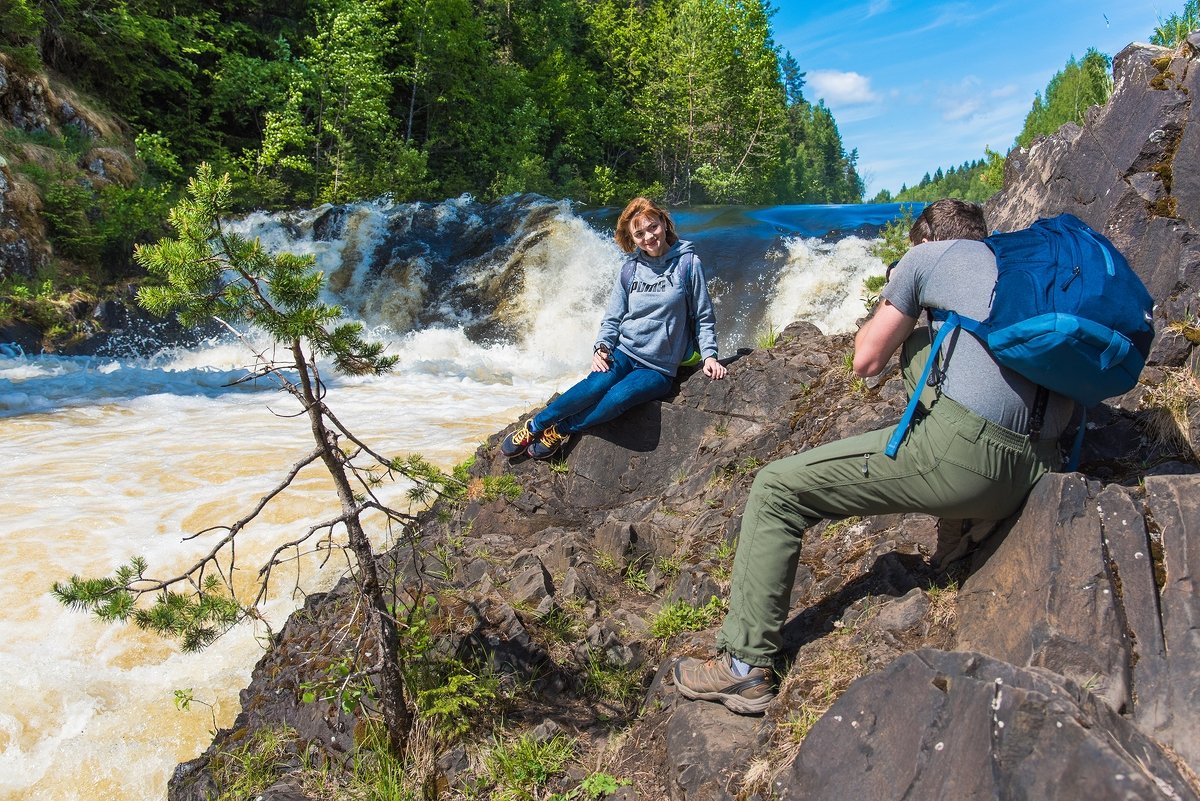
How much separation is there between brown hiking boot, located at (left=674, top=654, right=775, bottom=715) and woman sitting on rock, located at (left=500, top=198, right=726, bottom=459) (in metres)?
2.63

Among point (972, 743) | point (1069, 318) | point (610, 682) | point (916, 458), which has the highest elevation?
point (1069, 318)

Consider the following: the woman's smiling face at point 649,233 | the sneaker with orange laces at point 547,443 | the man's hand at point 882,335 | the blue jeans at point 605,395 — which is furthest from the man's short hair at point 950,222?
the sneaker with orange laces at point 547,443

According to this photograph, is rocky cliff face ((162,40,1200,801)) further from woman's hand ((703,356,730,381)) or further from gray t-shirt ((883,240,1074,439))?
gray t-shirt ((883,240,1074,439))

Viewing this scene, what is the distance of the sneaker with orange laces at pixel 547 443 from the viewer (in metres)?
5.67

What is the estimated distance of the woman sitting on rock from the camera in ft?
→ 17.9

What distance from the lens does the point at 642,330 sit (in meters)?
5.52

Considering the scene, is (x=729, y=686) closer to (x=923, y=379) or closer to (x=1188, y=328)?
(x=923, y=379)

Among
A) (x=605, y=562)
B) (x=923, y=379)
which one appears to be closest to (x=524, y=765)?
(x=605, y=562)

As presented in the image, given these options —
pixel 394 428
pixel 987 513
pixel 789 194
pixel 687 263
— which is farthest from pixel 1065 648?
pixel 789 194

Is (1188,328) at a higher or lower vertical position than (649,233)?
lower

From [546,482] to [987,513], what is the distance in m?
3.43

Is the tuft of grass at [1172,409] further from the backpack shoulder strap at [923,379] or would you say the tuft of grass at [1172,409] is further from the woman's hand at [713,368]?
the woman's hand at [713,368]

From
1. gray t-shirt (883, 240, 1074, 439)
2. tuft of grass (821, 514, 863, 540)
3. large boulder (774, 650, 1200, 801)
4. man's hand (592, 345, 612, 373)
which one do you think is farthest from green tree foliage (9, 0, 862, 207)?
large boulder (774, 650, 1200, 801)

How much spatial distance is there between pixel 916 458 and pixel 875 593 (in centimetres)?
85
